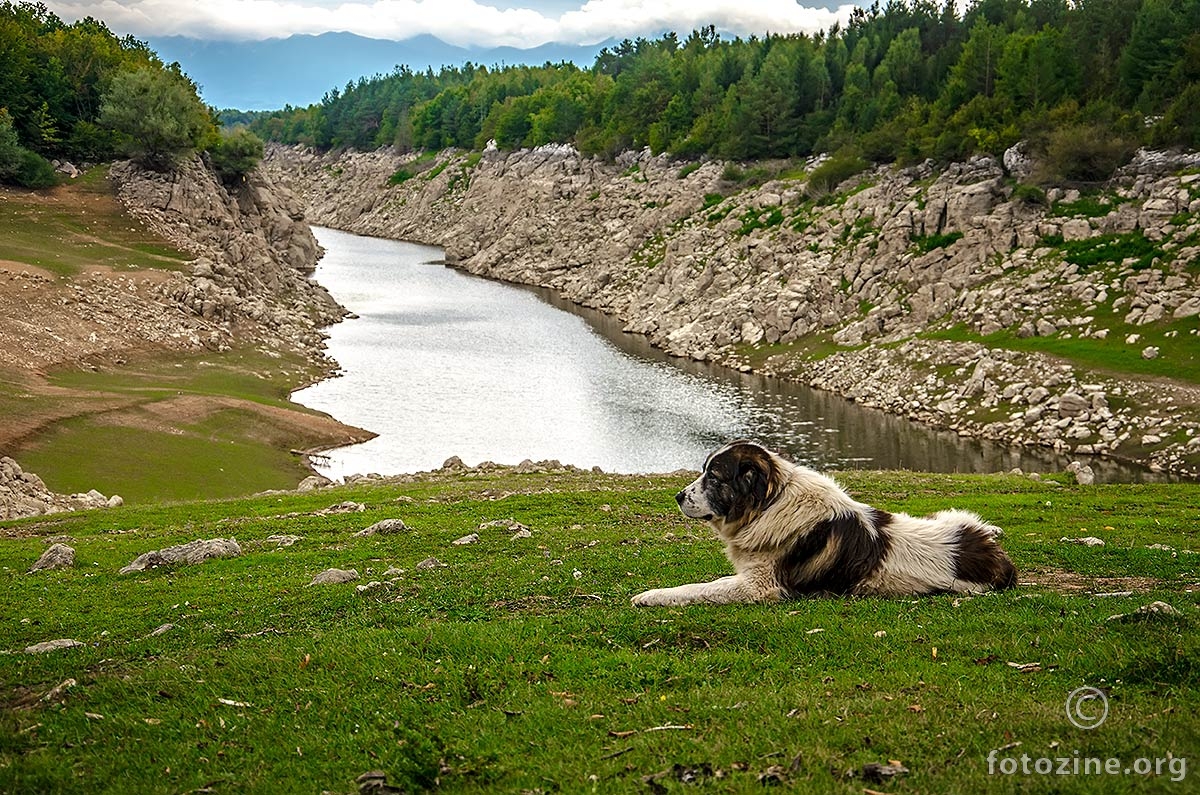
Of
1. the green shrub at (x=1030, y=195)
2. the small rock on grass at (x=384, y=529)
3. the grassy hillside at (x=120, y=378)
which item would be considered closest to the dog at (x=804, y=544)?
the small rock on grass at (x=384, y=529)

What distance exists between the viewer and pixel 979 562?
37.5 ft

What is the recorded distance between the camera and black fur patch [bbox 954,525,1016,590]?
11.4 meters

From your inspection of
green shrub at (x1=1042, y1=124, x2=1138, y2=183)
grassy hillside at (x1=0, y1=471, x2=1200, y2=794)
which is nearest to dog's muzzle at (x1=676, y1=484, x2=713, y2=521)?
grassy hillside at (x1=0, y1=471, x2=1200, y2=794)

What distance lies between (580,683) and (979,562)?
5.65 metres

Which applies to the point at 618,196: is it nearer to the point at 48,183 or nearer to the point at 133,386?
the point at 48,183

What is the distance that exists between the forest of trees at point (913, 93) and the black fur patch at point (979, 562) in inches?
2620

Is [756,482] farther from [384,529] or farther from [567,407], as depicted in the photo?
[567,407]

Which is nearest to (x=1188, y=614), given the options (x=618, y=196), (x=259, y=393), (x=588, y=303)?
(x=259, y=393)

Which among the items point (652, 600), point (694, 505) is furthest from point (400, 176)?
point (652, 600)

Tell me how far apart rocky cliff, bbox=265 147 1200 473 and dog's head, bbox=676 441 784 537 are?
40193 mm

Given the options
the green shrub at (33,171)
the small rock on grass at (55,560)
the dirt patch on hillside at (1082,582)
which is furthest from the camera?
the green shrub at (33,171)

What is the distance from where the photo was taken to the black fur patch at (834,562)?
1116cm

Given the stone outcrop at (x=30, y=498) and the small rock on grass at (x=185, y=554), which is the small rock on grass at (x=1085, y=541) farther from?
the stone outcrop at (x=30, y=498)

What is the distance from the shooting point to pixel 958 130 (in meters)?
80.8
